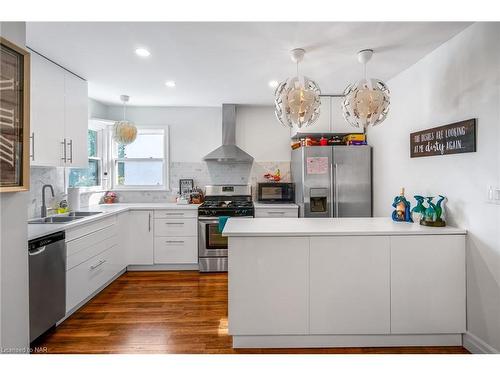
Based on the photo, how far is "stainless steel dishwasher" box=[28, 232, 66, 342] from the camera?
201 cm

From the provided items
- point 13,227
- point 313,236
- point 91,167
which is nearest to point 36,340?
point 13,227

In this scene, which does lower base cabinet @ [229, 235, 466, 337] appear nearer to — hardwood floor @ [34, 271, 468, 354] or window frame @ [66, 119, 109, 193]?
hardwood floor @ [34, 271, 468, 354]

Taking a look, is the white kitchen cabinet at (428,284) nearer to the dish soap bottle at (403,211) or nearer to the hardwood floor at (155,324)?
the hardwood floor at (155,324)

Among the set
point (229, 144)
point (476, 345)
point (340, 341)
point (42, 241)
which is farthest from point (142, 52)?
point (476, 345)

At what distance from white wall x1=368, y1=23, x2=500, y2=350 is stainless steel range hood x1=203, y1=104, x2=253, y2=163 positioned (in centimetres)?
224

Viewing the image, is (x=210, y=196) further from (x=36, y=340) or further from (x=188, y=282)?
(x=36, y=340)

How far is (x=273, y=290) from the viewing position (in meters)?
2.04

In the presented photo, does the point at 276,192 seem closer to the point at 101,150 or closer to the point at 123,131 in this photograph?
the point at 123,131

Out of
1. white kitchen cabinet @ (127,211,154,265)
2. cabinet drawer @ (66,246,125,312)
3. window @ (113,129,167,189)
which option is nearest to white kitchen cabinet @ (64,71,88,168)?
white kitchen cabinet @ (127,211,154,265)

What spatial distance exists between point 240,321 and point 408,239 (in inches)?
53.0

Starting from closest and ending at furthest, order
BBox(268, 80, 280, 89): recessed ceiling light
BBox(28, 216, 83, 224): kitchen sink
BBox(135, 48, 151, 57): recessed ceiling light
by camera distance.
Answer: BBox(135, 48, 151, 57): recessed ceiling light → BBox(28, 216, 83, 224): kitchen sink → BBox(268, 80, 280, 89): recessed ceiling light

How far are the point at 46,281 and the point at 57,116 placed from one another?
1.58 meters

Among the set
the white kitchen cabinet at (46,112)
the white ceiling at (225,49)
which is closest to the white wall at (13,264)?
the white ceiling at (225,49)

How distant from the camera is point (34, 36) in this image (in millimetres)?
2197
